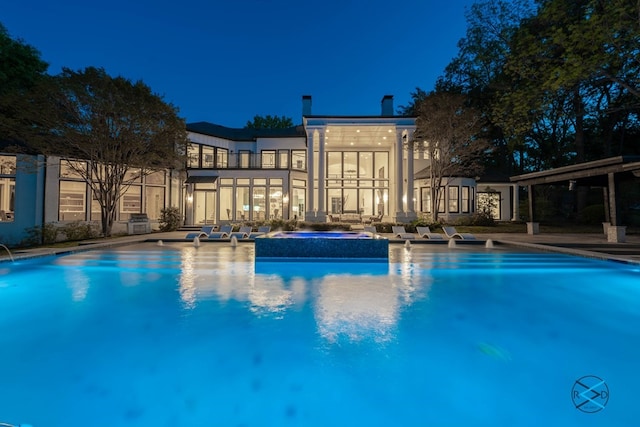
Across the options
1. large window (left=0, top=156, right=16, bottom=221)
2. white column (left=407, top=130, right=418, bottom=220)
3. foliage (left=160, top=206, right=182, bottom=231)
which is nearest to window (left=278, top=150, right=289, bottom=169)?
foliage (left=160, top=206, right=182, bottom=231)

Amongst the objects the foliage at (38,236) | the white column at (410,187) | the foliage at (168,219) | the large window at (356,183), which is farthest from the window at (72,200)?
the white column at (410,187)

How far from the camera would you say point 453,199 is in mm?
25922

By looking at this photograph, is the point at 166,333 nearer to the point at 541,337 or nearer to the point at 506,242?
the point at 541,337

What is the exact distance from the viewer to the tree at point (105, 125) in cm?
1486

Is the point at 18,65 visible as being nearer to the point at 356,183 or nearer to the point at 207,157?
the point at 207,157

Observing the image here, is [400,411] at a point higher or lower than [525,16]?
lower

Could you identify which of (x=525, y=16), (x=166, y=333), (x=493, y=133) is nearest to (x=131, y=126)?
(x=166, y=333)

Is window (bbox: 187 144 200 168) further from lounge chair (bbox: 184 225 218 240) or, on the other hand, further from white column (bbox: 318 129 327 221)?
white column (bbox: 318 129 327 221)

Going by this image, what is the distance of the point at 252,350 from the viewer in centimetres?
416

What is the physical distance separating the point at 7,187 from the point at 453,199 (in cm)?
2763

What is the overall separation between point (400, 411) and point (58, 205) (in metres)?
20.4

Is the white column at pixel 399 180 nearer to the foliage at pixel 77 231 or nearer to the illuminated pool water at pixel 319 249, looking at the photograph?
the illuminated pool water at pixel 319 249

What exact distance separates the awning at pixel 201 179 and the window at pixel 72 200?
6194 millimetres

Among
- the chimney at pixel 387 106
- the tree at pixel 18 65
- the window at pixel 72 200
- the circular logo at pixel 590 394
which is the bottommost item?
the circular logo at pixel 590 394
